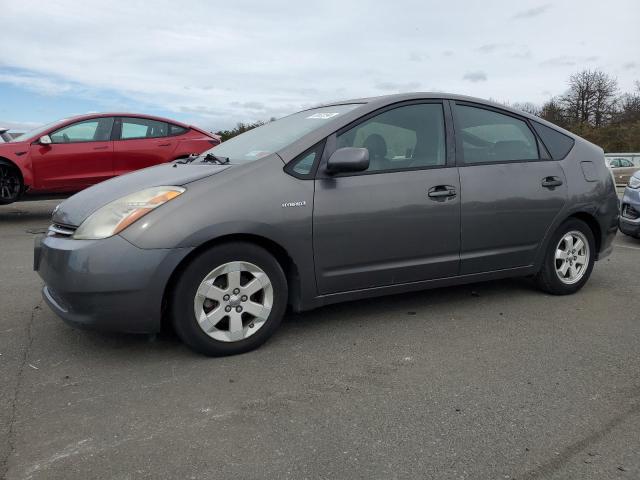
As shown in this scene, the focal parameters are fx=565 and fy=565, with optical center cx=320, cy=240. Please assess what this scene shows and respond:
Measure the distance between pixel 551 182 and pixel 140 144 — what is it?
6.67 m

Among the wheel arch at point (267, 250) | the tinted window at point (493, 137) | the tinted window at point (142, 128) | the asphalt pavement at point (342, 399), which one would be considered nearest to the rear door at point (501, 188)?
the tinted window at point (493, 137)

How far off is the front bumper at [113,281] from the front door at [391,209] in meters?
0.94

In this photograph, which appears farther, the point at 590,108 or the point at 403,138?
the point at 590,108

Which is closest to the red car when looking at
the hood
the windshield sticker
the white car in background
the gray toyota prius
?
the windshield sticker

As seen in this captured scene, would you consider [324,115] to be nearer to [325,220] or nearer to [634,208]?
[325,220]

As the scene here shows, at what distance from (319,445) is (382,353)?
1.10 meters

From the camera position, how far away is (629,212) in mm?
7250

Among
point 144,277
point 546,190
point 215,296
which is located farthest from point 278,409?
point 546,190

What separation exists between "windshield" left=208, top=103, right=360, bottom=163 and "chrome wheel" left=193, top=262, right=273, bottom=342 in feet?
2.47

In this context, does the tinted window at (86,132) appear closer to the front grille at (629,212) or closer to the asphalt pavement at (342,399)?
the asphalt pavement at (342,399)

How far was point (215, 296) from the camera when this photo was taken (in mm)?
3182

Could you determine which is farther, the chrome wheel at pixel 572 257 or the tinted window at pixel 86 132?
the tinted window at pixel 86 132

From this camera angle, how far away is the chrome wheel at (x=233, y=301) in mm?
3164

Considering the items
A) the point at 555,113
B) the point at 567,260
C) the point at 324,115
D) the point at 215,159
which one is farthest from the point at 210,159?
the point at 555,113
